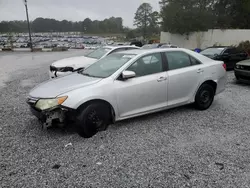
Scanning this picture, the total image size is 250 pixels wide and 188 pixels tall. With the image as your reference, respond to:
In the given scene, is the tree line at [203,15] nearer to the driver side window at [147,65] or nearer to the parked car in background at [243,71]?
the parked car in background at [243,71]

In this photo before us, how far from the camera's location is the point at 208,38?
21.6 meters

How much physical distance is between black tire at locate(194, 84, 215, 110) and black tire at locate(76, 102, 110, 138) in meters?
2.16

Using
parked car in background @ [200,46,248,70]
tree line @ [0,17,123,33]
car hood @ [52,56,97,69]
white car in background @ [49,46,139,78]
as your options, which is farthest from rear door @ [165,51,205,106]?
tree line @ [0,17,123,33]

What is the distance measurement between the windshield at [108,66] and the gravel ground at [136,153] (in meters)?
1.03

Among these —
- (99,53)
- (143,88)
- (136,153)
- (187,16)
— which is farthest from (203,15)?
(136,153)

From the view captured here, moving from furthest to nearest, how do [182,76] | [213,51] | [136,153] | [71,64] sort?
[213,51]
[71,64]
[182,76]
[136,153]

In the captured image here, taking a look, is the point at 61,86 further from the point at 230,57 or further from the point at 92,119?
the point at 230,57

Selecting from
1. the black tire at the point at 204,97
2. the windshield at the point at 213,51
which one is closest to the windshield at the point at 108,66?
the black tire at the point at 204,97

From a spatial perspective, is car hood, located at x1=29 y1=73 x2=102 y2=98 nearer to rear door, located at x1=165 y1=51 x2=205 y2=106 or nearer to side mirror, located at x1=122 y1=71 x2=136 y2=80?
side mirror, located at x1=122 y1=71 x2=136 y2=80

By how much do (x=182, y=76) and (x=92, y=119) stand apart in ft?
6.69

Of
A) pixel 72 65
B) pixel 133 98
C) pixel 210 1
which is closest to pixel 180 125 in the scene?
pixel 133 98

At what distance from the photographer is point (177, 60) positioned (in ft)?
14.0

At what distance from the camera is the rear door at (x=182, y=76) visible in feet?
13.4

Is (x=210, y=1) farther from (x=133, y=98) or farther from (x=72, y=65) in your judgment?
(x=133, y=98)
